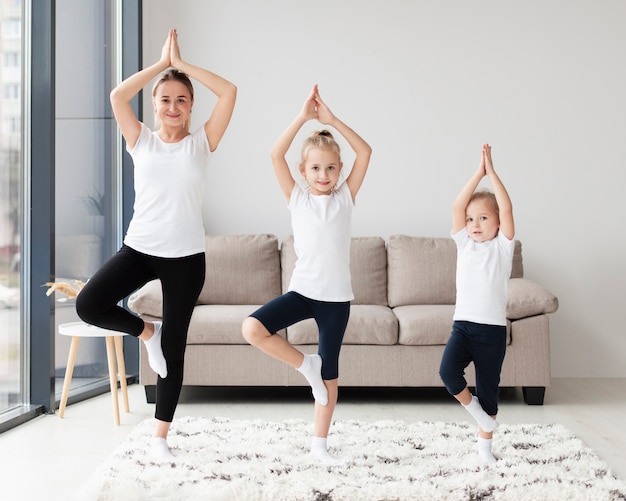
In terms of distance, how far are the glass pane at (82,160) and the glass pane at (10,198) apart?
32cm

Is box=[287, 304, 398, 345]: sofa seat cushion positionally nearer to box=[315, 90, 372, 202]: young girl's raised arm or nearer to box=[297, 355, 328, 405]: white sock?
box=[297, 355, 328, 405]: white sock

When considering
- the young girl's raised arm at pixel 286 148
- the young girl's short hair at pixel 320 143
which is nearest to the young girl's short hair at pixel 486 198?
the young girl's short hair at pixel 320 143

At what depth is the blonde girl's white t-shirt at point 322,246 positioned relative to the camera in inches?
107

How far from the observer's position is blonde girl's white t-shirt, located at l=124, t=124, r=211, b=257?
8.78 ft

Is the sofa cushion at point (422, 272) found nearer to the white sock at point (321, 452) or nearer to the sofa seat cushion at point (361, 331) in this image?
the sofa seat cushion at point (361, 331)

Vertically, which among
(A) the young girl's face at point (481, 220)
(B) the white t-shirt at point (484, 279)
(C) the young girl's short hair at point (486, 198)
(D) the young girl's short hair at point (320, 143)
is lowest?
(B) the white t-shirt at point (484, 279)

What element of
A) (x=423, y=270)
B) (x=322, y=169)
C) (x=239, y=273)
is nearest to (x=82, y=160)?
(x=239, y=273)

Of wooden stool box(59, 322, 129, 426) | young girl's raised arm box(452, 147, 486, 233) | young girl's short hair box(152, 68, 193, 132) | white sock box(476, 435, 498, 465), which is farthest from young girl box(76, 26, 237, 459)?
white sock box(476, 435, 498, 465)

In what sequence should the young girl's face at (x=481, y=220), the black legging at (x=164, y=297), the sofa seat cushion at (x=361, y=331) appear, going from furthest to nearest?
1. the sofa seat cushion at (x=361, y=331)
2. the young girl's face at (x=481, y=220)
3. the black legging at (x=164, y=297)

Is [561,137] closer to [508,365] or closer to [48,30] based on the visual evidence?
[508,365]

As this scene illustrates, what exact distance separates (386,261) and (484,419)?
192 cm

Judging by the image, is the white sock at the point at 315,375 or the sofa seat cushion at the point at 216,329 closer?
the white sock at the point at 315,375

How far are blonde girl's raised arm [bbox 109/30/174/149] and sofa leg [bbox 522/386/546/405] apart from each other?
2.46 metres

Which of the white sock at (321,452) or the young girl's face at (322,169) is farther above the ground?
the young girl's face at (322,169)
